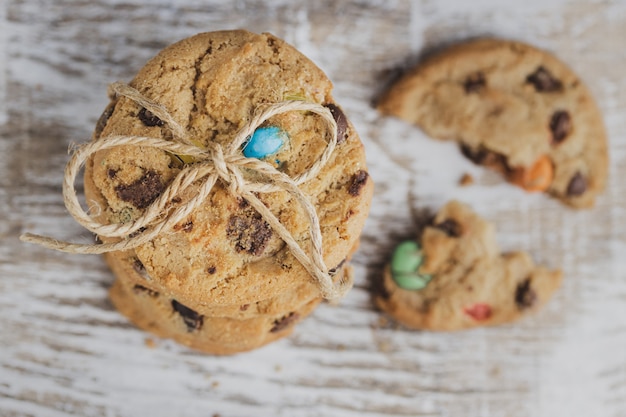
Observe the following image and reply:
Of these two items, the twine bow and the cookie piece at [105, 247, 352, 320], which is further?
the cookie piece at [105, 247, 352, 320]

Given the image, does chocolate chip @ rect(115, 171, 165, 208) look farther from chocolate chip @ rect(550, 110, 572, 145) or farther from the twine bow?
chocolate chip @ rect(550, 110, 572, 145)

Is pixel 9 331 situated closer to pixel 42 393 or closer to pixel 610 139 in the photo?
pixel 42 393

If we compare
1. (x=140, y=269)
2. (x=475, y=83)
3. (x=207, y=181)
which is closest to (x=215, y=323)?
(x=140, y=269)

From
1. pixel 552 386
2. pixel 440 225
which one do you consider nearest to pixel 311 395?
pixel 440 225

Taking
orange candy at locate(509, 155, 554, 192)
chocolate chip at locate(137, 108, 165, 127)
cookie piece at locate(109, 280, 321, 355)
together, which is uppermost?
chocolate chip at locate(137, 108, 165, 127)

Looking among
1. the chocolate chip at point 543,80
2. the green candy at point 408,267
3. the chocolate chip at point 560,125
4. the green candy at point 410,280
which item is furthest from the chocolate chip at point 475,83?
the green candy at point 410,280

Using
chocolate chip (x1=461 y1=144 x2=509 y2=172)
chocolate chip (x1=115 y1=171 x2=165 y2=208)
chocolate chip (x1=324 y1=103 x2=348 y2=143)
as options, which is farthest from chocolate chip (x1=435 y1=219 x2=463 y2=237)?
chocolate chip (x1=115 y1=171 x2=165 y2=208)
